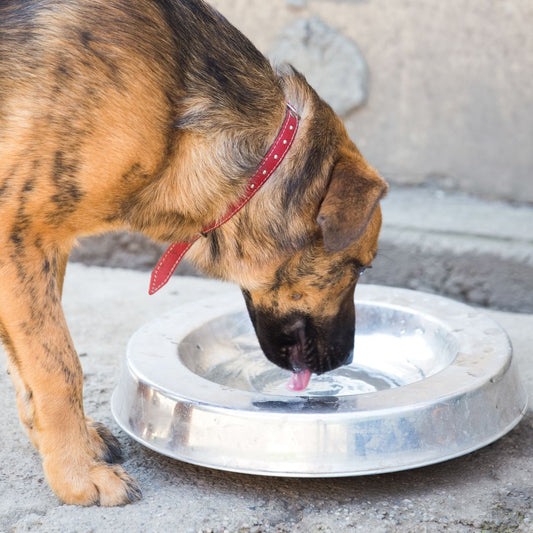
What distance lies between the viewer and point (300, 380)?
3410 mm

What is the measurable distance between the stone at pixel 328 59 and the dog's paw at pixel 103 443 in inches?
134

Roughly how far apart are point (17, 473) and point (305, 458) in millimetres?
1075

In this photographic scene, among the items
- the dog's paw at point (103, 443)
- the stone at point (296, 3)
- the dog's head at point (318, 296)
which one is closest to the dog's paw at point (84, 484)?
the dog's paw at point (103, 443)

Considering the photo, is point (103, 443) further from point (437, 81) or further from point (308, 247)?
point (437, 81)

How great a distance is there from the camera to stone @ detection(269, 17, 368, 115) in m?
5.84

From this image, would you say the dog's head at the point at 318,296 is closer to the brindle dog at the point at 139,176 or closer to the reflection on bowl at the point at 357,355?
the brindle dog at the point at 139,176

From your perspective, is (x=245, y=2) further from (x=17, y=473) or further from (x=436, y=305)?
(x=17, y=473)

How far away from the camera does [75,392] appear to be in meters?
2.78

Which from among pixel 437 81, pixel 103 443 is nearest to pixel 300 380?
pixel 103 443

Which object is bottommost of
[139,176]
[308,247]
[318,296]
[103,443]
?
[103,443]

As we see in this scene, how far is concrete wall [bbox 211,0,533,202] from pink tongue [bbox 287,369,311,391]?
284cm

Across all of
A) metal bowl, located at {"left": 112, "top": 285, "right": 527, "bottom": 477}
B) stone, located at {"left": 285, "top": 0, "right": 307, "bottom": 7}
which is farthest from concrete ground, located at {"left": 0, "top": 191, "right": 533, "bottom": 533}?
stone, located at {"left": 285, "top": 0, "right": 307, "bottom": 7}

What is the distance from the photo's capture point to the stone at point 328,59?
5836 mm

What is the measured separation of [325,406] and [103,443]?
851 mm
